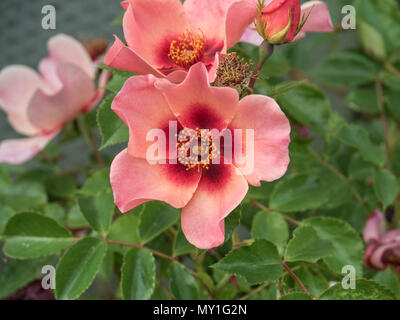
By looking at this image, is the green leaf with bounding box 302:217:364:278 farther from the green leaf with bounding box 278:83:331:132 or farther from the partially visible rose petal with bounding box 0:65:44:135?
the partially visible rose petal with bounding box 0:65:44:135

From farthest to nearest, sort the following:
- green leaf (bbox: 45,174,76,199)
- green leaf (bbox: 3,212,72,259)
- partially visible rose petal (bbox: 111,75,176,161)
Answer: green leaf (bbox: 45,174,76,199) < green leaf (bbox: 3,212,72,259) < partially visible rose petal (bbox: 111,75,176,161)

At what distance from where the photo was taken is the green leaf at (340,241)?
292 millimetres

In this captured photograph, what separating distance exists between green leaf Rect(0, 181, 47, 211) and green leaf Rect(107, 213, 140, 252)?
116 mm

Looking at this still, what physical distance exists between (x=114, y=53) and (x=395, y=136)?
1.35 ft

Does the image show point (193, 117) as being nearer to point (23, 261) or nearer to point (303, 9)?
point (303, 9)

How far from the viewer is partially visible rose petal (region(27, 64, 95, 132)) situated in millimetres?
362

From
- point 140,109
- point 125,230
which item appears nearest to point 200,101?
point 140,109

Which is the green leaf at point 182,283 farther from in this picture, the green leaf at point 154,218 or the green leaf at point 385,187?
the green leaf at point 385,187

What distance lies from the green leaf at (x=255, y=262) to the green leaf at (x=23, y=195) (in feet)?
0.71

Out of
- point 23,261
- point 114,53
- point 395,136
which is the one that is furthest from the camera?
point 395,136

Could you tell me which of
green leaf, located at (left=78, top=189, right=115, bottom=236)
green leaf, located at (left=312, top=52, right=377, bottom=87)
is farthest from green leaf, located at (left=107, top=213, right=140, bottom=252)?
green leaf, located at (left=312, top=52, right=377, bottom=87)

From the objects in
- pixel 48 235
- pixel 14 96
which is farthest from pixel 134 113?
pixel 14 96

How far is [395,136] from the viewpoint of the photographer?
1.71ft

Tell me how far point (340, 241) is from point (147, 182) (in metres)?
0.15
